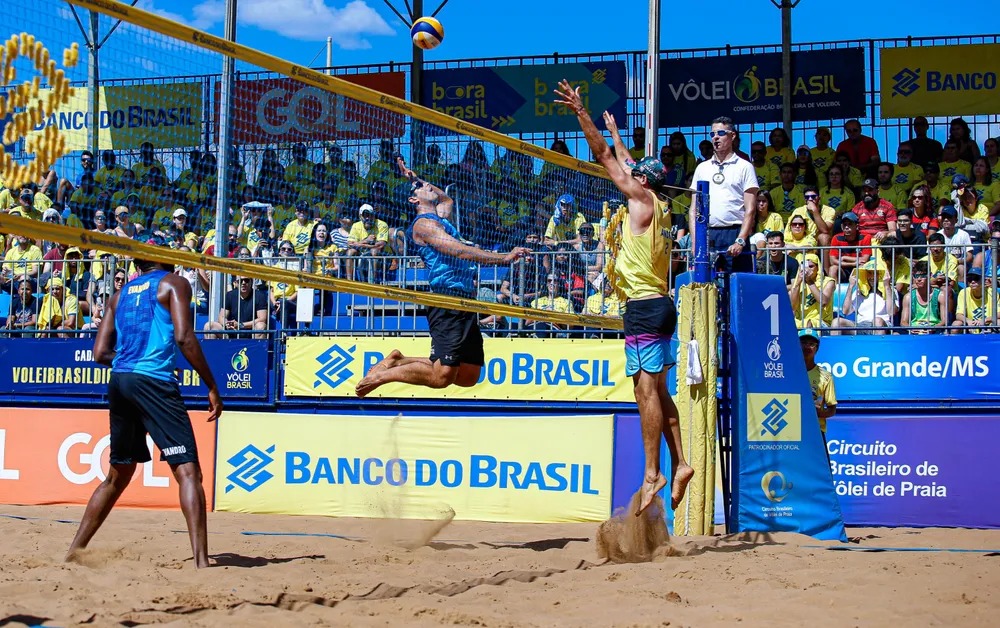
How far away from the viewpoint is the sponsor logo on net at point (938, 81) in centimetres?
1550

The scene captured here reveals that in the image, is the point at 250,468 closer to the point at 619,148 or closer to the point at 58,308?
the point at 58,308

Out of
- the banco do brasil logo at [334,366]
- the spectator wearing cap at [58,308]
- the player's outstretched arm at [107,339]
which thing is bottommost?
the banco do brasil logo at [334,366]

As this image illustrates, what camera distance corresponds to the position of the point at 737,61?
54.0 ft

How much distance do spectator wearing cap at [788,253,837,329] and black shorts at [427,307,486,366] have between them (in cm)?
379

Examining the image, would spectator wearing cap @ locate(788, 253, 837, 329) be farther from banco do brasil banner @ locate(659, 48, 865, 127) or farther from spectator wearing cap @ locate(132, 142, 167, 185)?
spectator wearing cap @ locate(132, 142, 167, 185)

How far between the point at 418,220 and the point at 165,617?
3698mm

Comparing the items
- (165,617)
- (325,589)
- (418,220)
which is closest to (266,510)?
(418,220)

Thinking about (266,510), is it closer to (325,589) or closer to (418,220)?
(418,220)

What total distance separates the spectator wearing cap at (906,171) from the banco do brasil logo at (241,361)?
857 centimetres

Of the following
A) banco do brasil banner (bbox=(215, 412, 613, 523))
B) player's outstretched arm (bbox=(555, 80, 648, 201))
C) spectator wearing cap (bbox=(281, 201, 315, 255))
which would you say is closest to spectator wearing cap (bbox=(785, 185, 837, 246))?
banco do brasil banner (bbox=(215, 412, 613, 523))

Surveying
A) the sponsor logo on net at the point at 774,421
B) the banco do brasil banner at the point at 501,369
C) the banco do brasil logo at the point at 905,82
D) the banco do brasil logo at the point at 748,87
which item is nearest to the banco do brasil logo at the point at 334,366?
the banco do brasil banner at the point at 501,369

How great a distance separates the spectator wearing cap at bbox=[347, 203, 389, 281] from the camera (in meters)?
8.10

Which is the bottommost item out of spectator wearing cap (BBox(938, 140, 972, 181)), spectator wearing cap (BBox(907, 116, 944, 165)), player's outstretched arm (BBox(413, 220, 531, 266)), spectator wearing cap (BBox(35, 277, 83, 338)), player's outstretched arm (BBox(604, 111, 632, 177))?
spectator wearing cap (BBox(35, 277, 83, 338))

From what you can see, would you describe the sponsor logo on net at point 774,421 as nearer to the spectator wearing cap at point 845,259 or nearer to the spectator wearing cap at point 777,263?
the spectator wearing cap at point 777,263
